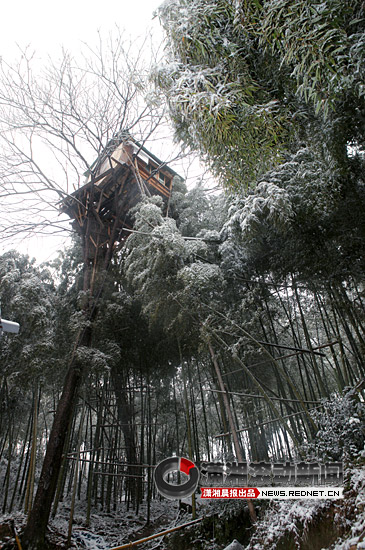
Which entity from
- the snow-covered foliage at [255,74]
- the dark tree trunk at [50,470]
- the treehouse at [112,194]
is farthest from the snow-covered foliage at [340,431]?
the treehouse at [112,194]


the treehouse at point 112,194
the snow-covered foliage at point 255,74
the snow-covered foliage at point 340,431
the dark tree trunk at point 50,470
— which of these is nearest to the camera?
the snow-covered foliage at point 255,74

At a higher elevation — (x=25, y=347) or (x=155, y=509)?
(x=25, y=347)

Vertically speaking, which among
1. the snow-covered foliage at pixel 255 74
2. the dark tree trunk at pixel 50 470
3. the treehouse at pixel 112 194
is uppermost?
the treehouse at pixel 112 194

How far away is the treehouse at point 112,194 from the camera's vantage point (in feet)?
20.4

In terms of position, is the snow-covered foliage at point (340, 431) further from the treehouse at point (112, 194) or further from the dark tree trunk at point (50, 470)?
the treehouse at point (112, 194)

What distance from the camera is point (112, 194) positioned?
21.8ft

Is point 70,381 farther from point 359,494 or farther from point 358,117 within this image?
point 358,117

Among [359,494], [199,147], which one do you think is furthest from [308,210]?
[359,494]

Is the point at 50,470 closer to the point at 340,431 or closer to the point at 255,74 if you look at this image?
the point at 340,431

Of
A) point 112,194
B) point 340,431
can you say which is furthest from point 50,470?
point 112,194

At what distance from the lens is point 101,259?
20.8 ft

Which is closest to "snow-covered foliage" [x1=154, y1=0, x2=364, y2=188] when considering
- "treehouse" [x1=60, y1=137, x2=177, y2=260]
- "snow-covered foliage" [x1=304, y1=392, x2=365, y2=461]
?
"snow-covered foliage" [x1=304, y1=392, x2=365, y2=461]

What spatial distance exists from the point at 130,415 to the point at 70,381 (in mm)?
1487

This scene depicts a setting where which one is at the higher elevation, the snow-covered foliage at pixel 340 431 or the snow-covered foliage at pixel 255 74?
the snow-covered foliage at pixel 255 74
